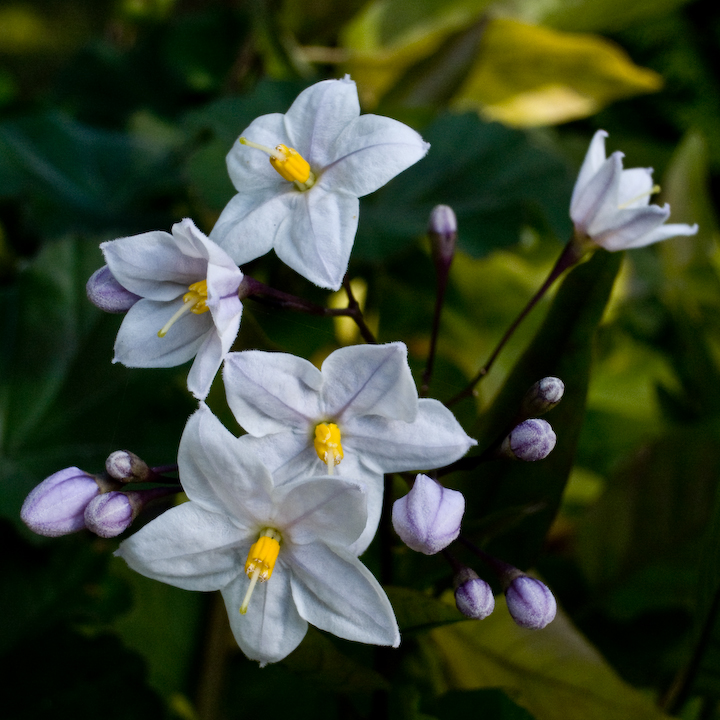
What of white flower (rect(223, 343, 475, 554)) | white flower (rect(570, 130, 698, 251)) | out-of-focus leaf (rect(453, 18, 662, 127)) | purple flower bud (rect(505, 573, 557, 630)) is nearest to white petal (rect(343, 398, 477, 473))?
white flower (rect(223, 343, 475, 554))

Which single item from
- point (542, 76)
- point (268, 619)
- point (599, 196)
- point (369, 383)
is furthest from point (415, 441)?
point (542, 76)

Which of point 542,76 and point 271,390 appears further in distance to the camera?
point 542,76

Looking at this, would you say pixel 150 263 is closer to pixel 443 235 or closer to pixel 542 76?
pixel 443 235

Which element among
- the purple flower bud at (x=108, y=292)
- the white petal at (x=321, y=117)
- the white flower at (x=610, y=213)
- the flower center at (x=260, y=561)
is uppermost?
the white petal at (x=321, y=117)

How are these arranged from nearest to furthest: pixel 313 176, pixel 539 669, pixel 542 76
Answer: pixel 313 176
pixel 539 669
pixel 542 76

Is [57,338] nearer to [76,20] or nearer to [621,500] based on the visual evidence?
[621,500]

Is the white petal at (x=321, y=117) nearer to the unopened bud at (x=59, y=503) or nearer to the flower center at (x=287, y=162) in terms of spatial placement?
the flower center at (x=287, y=162)

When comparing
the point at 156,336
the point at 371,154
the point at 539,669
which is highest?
the point at 371,154

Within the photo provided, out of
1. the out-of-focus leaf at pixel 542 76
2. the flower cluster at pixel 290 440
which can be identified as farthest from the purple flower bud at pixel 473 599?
the out-of-focus leaf at pixel 542 76
